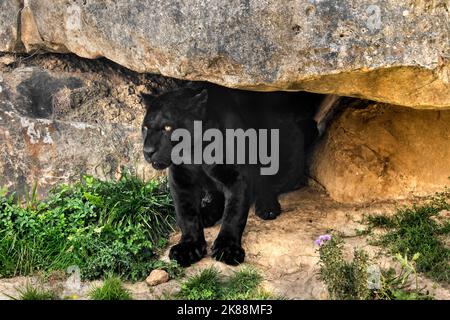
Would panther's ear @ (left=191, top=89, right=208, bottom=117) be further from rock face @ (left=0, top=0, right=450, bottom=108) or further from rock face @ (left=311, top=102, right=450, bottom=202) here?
rock face @ (left=311, top=102, right=450, bottom=202)

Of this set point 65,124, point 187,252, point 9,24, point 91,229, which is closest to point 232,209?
point 187,252

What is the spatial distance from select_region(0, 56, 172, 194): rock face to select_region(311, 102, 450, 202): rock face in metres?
1.71

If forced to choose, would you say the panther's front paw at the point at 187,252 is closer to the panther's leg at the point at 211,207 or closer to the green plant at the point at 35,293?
the panther's leg at the point at 211,207

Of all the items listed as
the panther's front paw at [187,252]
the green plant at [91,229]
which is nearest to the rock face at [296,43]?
the green plant at [91,229]

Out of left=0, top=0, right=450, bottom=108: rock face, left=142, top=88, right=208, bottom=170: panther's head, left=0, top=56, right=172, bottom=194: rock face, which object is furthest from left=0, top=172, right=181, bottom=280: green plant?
left=0, top=0, right=450, bottom=108: rock face

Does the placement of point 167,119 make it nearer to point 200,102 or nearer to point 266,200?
point 200,102

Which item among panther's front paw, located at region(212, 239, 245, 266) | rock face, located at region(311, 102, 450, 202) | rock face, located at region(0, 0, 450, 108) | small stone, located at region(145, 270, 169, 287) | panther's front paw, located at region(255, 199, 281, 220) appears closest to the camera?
rock face, located at region(0, 0, 450, 108)

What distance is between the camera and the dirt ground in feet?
16.8

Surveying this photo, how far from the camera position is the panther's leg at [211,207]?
6.22 m

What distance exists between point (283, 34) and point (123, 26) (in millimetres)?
1270

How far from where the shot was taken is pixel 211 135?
5.72 meters

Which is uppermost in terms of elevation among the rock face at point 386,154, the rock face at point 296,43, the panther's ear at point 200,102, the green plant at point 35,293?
the rock face at point 296,43

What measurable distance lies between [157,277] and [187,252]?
0.37m

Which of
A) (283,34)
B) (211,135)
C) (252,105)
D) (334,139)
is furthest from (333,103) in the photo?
(283,34)
